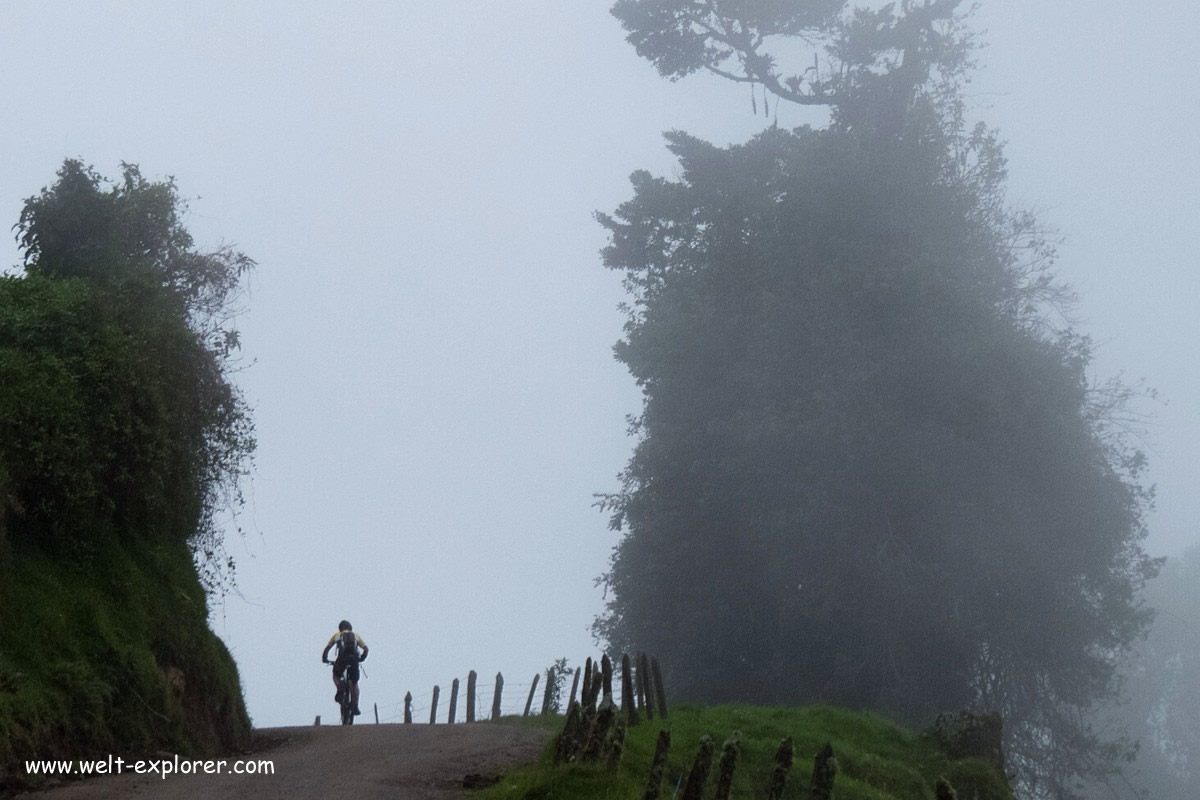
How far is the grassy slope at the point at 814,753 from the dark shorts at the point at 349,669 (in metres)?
5.64

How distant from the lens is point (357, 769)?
1231 centimetres

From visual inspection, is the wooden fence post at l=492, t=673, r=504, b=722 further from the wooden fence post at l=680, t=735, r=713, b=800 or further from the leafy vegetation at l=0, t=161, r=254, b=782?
the wooden fence post at l=680, t=735, r=713, b=800

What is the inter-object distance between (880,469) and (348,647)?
15.3 metres

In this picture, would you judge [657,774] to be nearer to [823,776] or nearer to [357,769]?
[823,776]

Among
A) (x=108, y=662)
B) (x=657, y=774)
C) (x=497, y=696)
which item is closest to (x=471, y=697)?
Result: (x=497, y=696)

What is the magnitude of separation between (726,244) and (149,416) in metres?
20.9

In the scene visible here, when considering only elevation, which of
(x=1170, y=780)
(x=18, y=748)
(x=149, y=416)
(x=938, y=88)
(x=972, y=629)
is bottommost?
(x=1170, y=780)

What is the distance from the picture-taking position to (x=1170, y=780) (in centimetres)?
6266

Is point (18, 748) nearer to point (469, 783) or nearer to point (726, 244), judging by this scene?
point (469, 783)

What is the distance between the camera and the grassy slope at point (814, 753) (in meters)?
17.1

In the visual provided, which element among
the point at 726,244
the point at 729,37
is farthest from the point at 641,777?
the point at 729,37

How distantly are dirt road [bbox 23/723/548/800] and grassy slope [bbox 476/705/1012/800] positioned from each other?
1.26 meters

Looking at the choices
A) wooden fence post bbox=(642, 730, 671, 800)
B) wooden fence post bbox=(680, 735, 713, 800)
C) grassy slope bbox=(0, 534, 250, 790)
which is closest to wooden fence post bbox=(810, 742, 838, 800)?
wooden fence post bbox=(680, 735, 713, 800)

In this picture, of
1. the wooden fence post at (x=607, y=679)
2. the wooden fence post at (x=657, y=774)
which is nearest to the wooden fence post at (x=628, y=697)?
the wooden fence post at (x=607, y=679)
